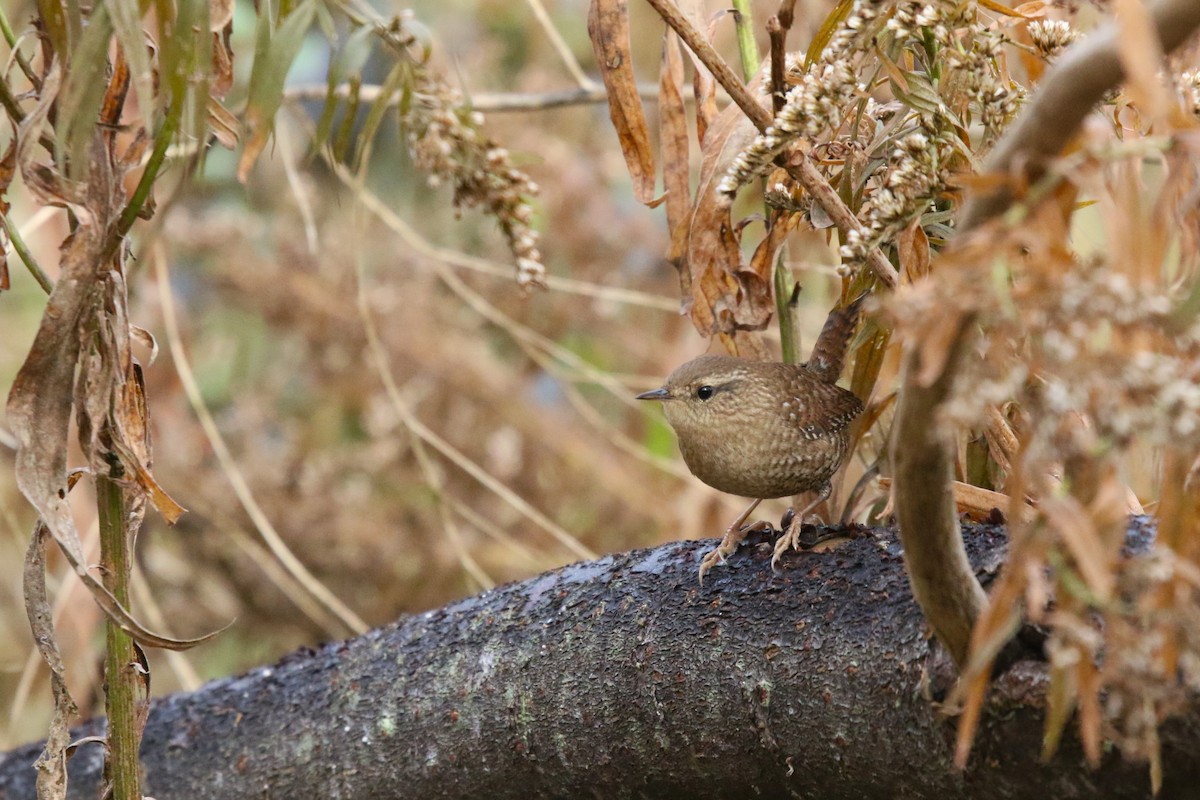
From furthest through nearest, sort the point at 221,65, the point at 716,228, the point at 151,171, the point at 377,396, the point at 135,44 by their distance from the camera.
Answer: the point at 377,396 → the point at 716,228 → the point at 221,65 → the point at 151,171 → the point at 135,44

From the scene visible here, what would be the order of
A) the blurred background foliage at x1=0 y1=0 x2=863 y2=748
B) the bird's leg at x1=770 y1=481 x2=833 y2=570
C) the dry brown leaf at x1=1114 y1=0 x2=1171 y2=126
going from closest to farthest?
the dry brown leaf at x1=1114 y1=0 x2=1171 y2=126 → the bird's leg at x1=770 y1=481 x2=833 y2=570 → the blurred background foliage at x1=0 y1=0 x2=863 y2=748

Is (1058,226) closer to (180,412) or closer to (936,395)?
(936,395)

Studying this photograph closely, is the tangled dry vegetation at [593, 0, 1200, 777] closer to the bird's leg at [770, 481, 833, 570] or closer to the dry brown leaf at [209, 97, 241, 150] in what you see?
the bird's leg at [770, 481, 833, 570]

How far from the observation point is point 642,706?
1.75m

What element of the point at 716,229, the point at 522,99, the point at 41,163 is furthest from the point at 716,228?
the point at 522,99

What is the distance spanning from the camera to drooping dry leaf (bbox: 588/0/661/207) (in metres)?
2.04

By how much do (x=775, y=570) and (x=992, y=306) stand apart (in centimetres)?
97

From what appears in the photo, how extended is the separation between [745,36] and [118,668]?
1555 mm

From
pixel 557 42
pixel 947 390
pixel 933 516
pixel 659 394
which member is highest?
pixel 557 42

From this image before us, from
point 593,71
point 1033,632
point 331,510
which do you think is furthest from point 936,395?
point 593,71

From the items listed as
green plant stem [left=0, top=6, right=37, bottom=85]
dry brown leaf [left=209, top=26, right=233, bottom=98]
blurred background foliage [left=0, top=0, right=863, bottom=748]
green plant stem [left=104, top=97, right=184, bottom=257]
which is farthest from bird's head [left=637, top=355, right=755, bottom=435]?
blurred background foliage [left=0, top=0, right=863, bottom=748]

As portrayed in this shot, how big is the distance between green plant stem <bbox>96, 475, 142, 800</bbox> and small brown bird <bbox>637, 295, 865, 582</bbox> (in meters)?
1.10

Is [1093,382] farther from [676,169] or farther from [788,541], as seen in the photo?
[676,169]

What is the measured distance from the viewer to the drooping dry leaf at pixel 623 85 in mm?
2045
